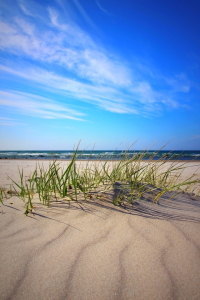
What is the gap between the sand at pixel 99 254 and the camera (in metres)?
0.90

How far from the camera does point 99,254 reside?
1134 mm

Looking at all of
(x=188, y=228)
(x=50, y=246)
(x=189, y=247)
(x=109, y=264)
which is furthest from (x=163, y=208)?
(x=50, y=246)

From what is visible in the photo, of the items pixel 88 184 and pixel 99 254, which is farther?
pixel 88 184

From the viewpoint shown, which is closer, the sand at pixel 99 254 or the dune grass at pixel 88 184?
the sand at pixel 99 254

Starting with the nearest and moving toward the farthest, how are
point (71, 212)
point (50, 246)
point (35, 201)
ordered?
point (50, 246) < point (71, 212) < point (35, 201)

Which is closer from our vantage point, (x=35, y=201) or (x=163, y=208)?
(x=163, y=208)

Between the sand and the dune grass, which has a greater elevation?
the dune grass

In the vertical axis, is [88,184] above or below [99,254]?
above

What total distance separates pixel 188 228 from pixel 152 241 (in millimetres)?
418

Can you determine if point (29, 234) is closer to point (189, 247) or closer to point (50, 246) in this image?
point (50, 246)

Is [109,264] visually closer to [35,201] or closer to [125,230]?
[125,230]

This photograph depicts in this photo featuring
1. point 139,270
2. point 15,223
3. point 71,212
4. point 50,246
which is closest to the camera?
point 139,270

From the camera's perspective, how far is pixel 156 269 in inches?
40.0

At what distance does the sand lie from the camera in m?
0.90
